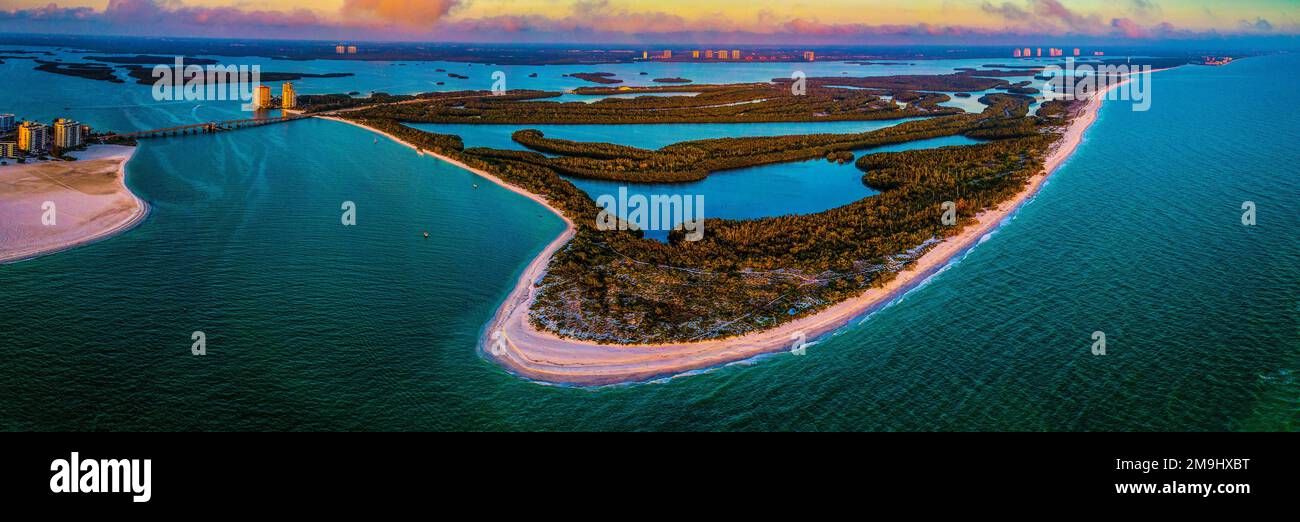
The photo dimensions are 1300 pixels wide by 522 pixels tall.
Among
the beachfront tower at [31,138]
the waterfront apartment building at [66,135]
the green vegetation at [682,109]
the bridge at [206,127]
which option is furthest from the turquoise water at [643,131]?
the beachfront tower at [31,138]

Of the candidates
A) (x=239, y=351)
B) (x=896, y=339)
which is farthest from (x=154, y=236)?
(x=896, y=339)

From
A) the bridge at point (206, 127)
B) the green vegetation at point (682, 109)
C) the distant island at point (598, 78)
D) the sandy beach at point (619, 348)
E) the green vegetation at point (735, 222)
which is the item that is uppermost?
the distant island at point (598, 78)

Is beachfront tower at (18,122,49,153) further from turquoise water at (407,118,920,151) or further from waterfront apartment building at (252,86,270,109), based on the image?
waterfront apartment building at (252,86,270,109)

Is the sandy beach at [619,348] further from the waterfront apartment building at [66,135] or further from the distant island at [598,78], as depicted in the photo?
the distant island at [598,78]

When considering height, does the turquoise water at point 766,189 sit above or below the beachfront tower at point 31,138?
below

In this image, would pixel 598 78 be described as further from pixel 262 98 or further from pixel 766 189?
pixel 766 189
